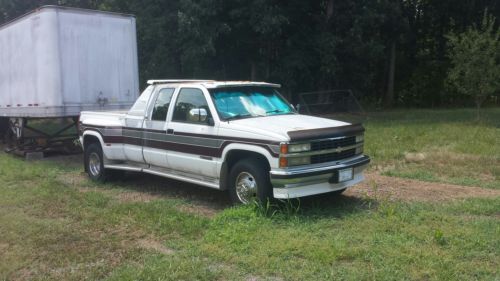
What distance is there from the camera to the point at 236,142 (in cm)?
695

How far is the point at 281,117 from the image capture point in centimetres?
757

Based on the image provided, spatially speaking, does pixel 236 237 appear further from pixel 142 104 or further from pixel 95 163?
pixel 95 163

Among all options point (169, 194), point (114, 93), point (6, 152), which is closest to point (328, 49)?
point (114, 93)

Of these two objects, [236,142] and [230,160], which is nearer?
[236,142]

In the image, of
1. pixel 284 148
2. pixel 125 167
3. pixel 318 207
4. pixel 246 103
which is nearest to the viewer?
pixel 284 148

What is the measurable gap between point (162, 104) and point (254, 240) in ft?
11.3

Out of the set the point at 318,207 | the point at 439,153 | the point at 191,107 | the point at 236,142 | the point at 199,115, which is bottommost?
the point at 318,207

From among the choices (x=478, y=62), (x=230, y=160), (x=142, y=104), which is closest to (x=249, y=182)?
(x=230, y=160)

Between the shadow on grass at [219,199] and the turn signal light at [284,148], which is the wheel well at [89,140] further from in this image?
the turn signal light at [284,148]

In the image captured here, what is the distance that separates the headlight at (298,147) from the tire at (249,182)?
1.87 feet

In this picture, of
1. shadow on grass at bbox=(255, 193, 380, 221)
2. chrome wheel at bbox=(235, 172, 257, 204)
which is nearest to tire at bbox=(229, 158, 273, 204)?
chrome wheel at bbox=(235, 172, 257, 204)

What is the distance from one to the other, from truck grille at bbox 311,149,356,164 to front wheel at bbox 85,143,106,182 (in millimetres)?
4799

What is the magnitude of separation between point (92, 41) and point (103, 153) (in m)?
4.27

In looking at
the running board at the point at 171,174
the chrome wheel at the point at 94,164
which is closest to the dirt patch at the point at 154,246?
the running board at the point at 171,174
